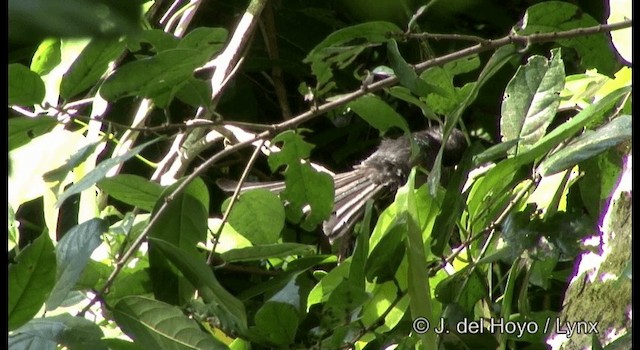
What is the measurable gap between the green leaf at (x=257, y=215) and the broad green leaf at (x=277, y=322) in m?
0.17

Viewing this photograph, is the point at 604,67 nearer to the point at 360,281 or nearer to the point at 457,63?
the point at 457,63

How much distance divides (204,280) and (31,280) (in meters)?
0.21

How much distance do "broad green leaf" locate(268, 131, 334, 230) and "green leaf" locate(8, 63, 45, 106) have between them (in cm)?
39

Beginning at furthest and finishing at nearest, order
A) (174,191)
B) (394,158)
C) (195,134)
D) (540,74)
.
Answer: (394,158) < (195,134) < (540,74) < (174,191)

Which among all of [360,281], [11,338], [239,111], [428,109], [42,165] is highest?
[239,111]

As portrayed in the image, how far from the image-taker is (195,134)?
1.49 meters

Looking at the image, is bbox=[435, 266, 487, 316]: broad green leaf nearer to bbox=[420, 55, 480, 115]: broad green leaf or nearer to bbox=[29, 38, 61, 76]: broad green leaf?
bbox=[420, 55, 480, 115]: broad green leaf

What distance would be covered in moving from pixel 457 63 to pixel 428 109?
13 centimetres

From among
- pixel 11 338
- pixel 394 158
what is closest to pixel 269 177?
pixel 394 158

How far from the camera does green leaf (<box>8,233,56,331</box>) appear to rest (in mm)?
641

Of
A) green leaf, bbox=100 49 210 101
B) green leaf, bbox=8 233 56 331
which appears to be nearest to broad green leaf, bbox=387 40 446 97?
green leaf, bbox=100 49 210 101

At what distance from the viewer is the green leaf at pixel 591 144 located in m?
0.86

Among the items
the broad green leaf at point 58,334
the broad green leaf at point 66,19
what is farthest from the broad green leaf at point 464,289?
the broad green leaf at point 66,19

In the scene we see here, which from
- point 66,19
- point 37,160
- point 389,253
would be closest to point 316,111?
point 389,253
